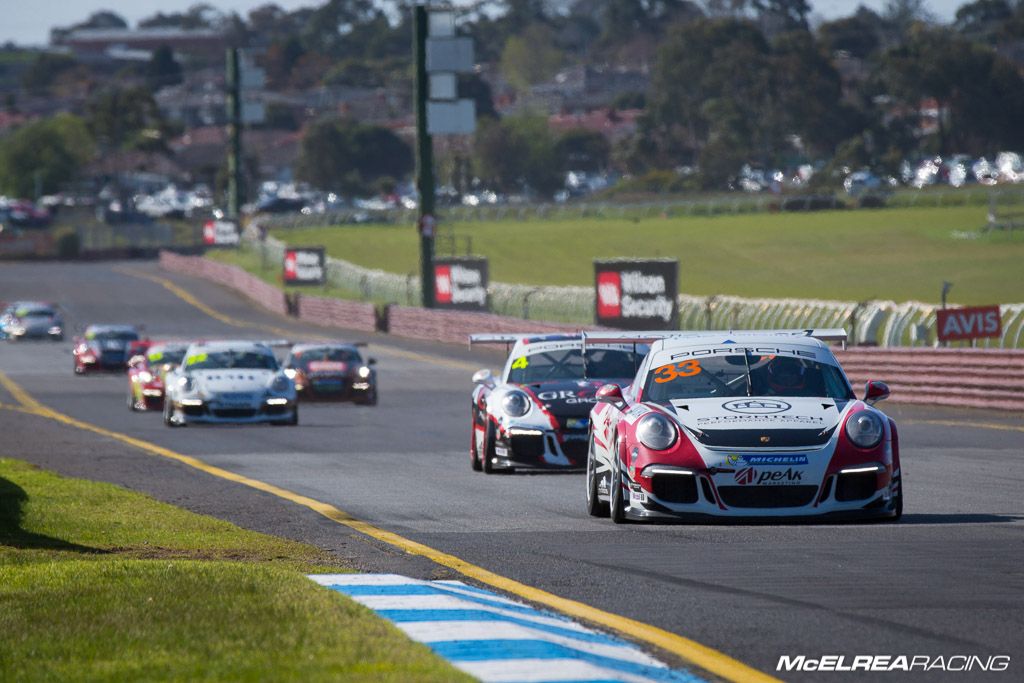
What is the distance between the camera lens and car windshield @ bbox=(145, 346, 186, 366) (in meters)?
30.9

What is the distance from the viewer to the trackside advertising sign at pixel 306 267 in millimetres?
71562

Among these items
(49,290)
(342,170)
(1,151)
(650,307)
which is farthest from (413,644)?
(1,151)

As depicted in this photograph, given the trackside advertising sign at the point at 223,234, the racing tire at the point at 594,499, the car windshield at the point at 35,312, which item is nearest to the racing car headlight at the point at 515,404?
the racing tire at the point at 594,499

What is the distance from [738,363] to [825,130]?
113 meters

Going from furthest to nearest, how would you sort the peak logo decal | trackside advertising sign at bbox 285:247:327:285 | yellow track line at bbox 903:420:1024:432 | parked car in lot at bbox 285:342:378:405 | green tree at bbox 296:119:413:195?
green tree at bbox 296:119:413:195 < trackside advertising sign at bbox 285:247:327:285 < parked car in lot at bbox 285:342:378:405 < yellow track line at bbox 903:420:1024:432 < the peak logo decal

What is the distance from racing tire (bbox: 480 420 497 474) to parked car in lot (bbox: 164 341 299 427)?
8.93 metres

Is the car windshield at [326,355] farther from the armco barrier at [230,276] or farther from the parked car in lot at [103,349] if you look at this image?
the armco barrier at [230,276]

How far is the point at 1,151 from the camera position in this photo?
16788 centimetres

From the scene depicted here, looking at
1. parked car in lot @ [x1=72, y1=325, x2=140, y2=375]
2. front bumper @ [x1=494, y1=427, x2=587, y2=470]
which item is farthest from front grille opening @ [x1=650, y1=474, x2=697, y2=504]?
parked car in lot @ [x1=72, y1=325, x2=140, y2=375]

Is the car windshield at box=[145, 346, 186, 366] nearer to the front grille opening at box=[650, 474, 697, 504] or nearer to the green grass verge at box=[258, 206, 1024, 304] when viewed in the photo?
the front grille opening at box=[650, 474, 697, 504]

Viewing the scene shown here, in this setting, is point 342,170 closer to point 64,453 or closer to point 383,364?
point 383,364

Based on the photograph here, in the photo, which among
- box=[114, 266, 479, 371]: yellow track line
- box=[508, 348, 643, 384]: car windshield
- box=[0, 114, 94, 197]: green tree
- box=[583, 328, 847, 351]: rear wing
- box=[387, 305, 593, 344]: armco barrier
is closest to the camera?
box=[583, 328, 847, 351]: rear wing

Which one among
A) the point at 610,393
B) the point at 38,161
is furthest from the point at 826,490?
the point at 38,161

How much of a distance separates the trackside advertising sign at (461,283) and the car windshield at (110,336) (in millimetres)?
12469
